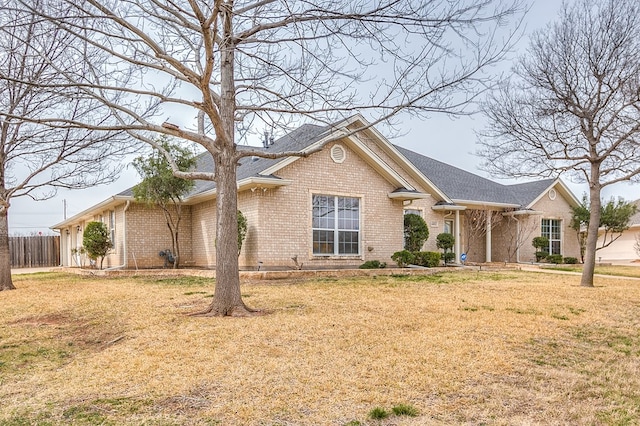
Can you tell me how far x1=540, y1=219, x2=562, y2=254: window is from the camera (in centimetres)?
2442

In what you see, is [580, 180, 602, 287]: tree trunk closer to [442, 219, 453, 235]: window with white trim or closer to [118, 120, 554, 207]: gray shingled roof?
[118, 120, 554, 207]: gray shingled roof

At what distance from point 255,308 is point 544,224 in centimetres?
2028

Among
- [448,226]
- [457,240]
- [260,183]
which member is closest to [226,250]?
[260,183]

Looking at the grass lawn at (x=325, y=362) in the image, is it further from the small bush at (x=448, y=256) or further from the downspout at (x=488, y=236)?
the downspout at (x=488, y=236)

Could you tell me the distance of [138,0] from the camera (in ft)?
24.9

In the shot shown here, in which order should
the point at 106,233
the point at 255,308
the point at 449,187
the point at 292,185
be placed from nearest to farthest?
1. the point at 255,308
2. the point at 292,185
3. the point at 106,233
4. the point at 449,187

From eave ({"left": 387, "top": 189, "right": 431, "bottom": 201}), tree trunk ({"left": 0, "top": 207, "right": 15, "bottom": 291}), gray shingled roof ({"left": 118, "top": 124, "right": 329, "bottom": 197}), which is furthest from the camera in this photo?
eave ({"left": 387, "top": 189, "right": 431, "bottom": 201})

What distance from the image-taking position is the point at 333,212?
16531 mm

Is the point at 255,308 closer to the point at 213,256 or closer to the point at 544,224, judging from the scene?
the point at 213,256

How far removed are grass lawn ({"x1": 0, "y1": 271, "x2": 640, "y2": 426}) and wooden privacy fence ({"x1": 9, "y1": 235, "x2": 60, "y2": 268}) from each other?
23.0m

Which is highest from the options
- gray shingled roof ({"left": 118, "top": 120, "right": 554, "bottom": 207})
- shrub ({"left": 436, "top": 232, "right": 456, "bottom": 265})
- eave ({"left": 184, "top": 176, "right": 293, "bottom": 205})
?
gray shingled roof ({"left": 118, "top": 120, "right": 554, "bottom": 207})

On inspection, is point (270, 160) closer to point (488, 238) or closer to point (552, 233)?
point (488, 238)

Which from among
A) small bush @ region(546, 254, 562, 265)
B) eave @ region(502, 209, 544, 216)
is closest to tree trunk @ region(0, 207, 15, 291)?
eave @ region(502, 209, 544, 216)

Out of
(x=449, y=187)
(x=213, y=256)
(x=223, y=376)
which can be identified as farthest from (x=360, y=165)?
(x=223, y=376)
